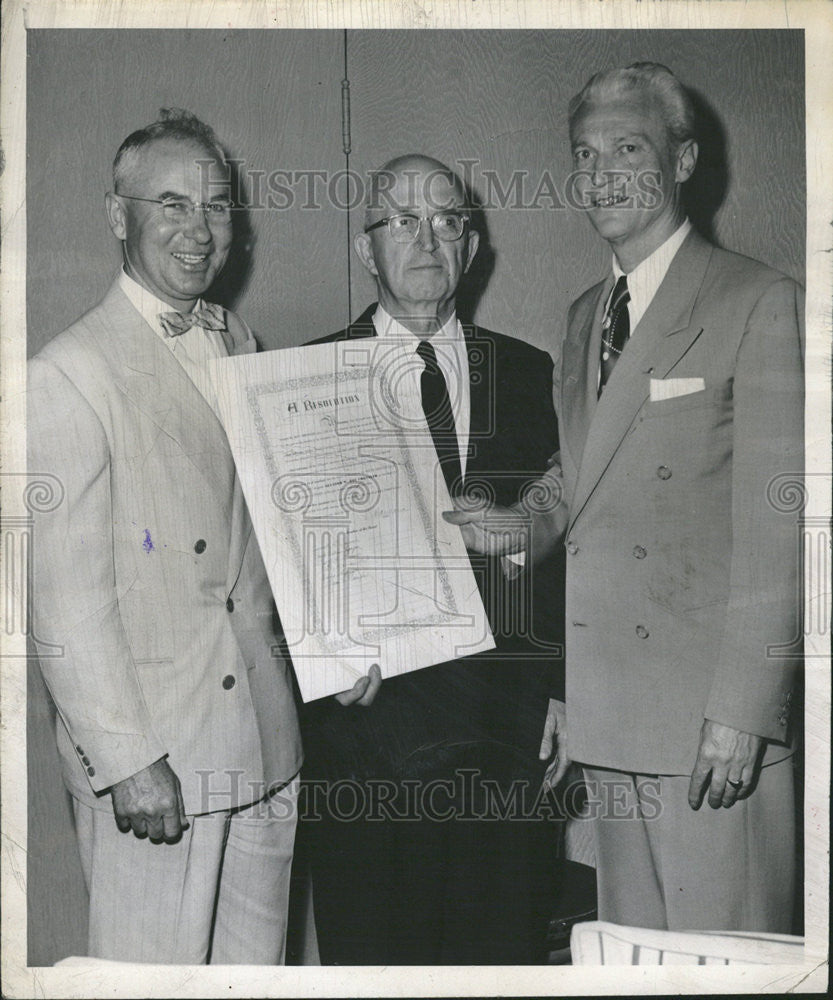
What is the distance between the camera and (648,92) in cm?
178

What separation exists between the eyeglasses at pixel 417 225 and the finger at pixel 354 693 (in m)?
0.75

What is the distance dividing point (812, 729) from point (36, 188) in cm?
164

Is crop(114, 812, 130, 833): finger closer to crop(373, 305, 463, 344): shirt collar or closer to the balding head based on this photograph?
crop(373, 305, 463, 344): shirt collar

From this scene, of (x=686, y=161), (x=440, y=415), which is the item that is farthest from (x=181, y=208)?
(x=686, y=161)

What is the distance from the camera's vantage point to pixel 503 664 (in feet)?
5.87

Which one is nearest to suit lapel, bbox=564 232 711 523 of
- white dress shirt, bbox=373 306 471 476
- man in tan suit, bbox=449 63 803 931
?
man in tan suit, bbox=449 63 803 931

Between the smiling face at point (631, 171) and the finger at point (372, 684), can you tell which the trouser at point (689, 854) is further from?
the smiling face at point (631, 171)

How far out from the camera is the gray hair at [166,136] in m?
1.77

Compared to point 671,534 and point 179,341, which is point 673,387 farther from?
point 179,341

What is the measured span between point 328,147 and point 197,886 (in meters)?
1.28

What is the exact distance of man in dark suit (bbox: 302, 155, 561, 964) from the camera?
1.79 m

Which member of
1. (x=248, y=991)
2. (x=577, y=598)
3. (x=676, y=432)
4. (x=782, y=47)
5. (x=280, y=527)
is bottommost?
(x=248, y=991)

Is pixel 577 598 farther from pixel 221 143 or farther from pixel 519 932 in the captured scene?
pixel 221 143

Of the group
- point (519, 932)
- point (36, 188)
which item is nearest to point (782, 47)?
point (36, 188)
